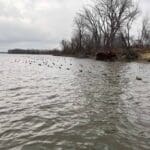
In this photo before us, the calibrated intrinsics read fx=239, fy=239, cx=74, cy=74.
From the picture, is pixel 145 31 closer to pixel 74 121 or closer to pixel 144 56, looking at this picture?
pixel 144 56

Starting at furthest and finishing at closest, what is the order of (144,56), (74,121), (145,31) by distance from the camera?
1. (145,31)
2. (144,56)
3. (74,121)

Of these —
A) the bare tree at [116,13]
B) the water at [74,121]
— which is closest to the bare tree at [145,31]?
the bare tree at [116,13]

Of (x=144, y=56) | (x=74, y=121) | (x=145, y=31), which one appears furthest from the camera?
(x=145, y=31)

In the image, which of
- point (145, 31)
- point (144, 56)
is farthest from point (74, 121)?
point (145, 31)

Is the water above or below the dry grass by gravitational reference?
below

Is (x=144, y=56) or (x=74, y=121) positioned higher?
(x=144, y=56)

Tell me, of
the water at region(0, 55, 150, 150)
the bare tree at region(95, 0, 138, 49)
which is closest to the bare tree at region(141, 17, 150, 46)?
the bare tree at region(95, 0, 138, 49)

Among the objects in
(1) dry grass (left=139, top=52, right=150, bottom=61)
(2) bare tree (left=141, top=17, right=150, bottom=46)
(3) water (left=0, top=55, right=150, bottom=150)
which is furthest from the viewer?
(2) bare tree (left=141, top=17, right=150, bottom=46)

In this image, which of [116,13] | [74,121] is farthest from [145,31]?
[74,121]

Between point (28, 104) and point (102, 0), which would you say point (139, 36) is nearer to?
point (102, 0)

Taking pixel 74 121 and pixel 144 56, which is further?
pixel 144 56

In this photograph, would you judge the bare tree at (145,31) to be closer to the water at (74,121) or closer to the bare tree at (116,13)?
the bare tree at (116,13)

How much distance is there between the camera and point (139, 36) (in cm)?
7369

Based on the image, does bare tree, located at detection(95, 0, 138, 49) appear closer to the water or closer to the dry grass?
the dry grass
